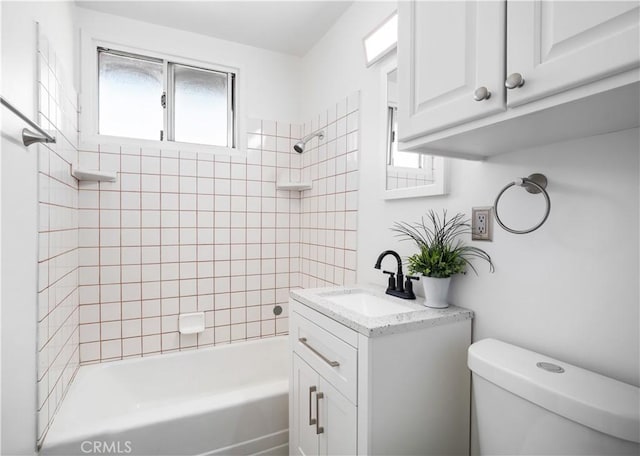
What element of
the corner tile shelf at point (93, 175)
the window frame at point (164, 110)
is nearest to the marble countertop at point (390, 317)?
the corner tile shelf at point (93, 175)

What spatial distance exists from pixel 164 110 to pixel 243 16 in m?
0.80

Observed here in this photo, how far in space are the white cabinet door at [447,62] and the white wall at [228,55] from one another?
63.8 inches

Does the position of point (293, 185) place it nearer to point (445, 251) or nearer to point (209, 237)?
point (209, 237)

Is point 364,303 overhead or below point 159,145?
below

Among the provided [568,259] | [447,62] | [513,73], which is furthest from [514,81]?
[568,259]

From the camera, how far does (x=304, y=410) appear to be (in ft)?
4.67

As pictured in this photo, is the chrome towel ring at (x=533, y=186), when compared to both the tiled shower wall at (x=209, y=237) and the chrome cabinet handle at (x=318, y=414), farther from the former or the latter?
the tiled shower wall at (x=209, y=237)

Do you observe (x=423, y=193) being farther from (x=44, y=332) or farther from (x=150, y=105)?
(x=150, y=105)

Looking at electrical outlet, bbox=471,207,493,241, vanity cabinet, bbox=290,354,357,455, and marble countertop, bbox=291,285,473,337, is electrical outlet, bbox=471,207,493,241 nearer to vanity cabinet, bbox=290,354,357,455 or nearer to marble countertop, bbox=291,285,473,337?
marble countertop, bbox=291,285,473,337

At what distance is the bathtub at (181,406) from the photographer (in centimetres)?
145

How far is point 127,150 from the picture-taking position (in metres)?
2.09

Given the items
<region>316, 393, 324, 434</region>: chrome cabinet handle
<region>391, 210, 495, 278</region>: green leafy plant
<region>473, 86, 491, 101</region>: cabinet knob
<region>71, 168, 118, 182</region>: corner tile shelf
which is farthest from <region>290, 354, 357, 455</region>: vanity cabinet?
<region>71, 168, 118, 182</region>: corner tile shelf

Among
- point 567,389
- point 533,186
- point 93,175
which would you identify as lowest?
point 567,389

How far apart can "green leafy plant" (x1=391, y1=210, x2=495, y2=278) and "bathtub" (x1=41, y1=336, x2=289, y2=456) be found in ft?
3.38
